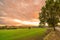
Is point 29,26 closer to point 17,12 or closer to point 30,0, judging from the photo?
point 17,12

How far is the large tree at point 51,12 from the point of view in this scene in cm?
2541

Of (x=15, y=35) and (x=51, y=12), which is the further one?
(x=51, y=12)

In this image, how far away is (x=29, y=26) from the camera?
22.5 meters

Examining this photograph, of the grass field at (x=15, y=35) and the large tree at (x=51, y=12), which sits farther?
the large tree at (x=51, y=12)

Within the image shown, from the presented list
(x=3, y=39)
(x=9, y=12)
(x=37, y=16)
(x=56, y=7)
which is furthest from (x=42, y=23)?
(x=3, y=39)

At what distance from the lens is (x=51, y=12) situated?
25.6m

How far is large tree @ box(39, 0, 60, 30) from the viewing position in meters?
25.4

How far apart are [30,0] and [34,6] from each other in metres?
1.04

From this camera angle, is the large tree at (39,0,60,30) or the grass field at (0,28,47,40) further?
the large tree at (39,0,60,30)

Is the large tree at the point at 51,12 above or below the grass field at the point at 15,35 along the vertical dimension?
above

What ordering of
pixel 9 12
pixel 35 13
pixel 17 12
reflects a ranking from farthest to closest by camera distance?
pixel 35 13 < pixel 17 12 < pixel 9 12

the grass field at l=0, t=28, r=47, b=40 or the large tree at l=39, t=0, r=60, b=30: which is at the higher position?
the large tree at l=39, t=0, r=60, b=30

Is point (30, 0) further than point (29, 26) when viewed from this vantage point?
Yes

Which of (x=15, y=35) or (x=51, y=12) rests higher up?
(x=51, y=12)
